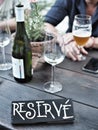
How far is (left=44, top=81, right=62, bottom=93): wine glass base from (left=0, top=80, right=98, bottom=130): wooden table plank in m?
0.03

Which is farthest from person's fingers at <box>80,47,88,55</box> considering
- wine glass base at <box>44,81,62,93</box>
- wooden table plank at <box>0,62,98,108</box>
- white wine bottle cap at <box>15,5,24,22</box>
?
white wine bottle cap at <box>15,5,24,22</box>

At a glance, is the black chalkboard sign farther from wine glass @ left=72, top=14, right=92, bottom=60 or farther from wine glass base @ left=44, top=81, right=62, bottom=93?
wine glass @ left=72, top=14, right=92, bottom=60

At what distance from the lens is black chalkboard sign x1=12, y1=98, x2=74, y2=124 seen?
845 mm

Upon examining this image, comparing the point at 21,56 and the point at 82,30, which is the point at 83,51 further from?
the point at 21,56

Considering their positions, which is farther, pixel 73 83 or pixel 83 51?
pixel 83 51

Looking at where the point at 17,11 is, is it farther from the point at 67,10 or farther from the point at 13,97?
the point at 67,10

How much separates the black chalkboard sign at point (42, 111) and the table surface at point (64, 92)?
2 centimetres

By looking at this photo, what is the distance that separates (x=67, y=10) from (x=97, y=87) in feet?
2.74

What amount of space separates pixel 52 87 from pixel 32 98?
11 centimetres

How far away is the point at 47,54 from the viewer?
1028mm

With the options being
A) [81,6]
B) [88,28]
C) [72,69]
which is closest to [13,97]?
[72,69]

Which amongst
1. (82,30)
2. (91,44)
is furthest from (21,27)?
(91,44)

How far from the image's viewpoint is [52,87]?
1035 millimetres

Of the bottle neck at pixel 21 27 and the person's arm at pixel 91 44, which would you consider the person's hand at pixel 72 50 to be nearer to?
the person's arm at pixel 91 44
